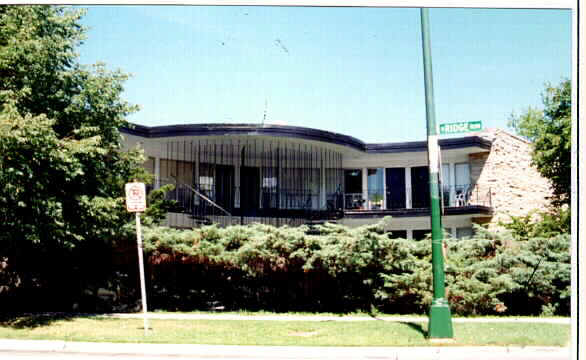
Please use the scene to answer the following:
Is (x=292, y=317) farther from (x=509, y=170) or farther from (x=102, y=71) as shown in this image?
(x=509, y=170)

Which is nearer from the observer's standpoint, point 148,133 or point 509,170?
point 148,133

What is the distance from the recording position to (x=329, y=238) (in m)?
13.8

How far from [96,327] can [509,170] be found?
53.8ft

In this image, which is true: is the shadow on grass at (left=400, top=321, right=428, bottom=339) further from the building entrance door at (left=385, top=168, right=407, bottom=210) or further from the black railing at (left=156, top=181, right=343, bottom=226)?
the building entrance door at (left=385, top=168, right=407, bottom=210)

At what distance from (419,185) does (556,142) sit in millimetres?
7060

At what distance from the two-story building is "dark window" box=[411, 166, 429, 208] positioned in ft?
0.13

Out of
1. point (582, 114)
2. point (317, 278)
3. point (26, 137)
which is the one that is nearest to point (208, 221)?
point (317, 278)

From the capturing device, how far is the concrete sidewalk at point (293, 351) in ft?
28.2

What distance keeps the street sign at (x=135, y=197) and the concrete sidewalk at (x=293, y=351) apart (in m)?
2.40

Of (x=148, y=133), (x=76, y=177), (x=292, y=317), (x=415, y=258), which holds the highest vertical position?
(x=148, y=133)

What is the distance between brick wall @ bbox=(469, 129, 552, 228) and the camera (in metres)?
21.9

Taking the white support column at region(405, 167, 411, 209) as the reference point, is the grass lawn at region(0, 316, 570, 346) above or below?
below

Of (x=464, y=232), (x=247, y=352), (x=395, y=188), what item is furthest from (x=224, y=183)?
(x=247, y=352)

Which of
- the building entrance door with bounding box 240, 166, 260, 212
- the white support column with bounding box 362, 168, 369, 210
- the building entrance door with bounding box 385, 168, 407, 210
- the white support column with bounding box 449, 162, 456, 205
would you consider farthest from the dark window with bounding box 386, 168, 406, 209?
the building entrance door with bounding box 240, 166, 260, 212
